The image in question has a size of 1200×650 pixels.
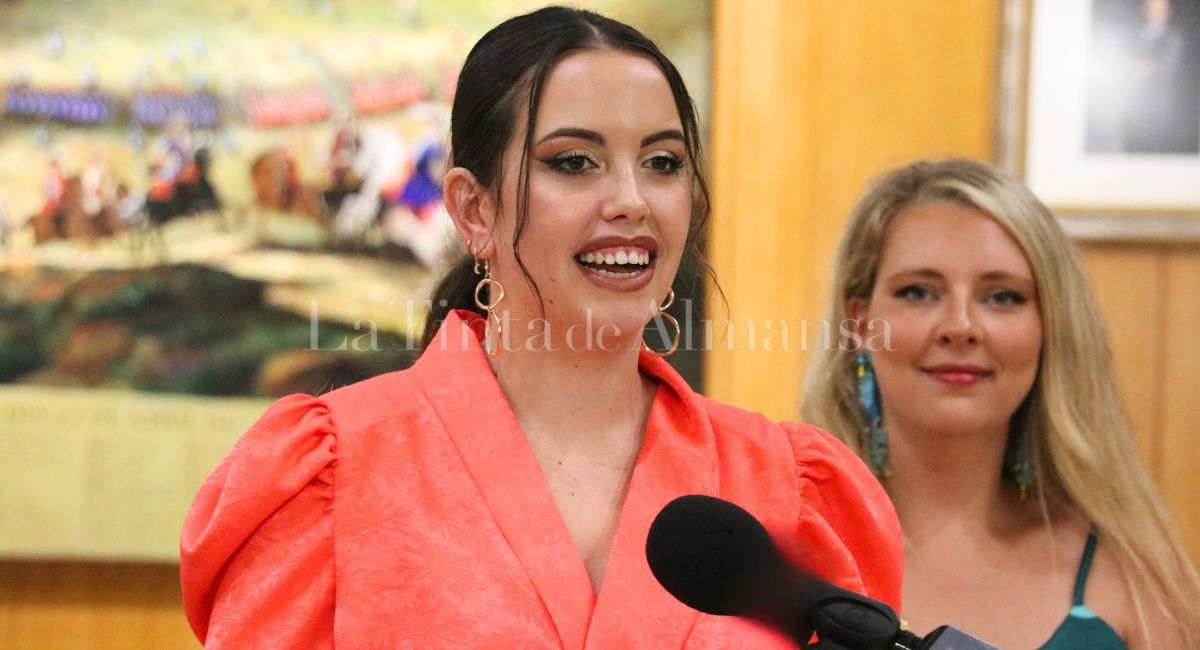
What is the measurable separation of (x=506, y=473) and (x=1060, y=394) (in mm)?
1072

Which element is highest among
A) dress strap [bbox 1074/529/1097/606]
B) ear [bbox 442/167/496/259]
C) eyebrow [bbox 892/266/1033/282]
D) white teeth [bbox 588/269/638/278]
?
ear [bbox 442/167/496/259]

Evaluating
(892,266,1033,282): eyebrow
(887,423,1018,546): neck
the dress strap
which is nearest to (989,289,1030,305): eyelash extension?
(892,266,1033,282): eyebrow

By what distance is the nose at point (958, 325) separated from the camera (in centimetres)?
180

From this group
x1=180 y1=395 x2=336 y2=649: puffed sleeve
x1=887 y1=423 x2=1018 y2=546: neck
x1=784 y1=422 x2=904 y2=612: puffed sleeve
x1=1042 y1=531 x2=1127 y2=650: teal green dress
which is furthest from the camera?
x1=887 y1=423 x2=1018 y2=546: neck

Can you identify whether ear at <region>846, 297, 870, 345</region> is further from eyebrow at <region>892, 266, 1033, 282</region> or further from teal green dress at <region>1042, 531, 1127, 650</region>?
teal green dress at <region>1042, 531, 1127, 650</region>

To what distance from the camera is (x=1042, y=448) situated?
1948 millimetres

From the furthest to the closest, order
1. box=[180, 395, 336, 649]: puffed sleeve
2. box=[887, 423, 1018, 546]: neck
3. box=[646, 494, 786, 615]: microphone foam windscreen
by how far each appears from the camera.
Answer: box=[887, 423, 1018, 546]: neck
box=[180, 395, 336, 649]: puffed sleeve
box=[646, 494, 786, 615]: microphone foam windscreen

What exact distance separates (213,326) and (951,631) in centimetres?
204

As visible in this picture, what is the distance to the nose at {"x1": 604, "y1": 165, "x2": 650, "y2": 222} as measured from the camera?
46.2 inches

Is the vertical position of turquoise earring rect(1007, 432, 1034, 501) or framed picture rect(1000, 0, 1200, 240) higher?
framed picture rect(1000, 0, 1200, 240)

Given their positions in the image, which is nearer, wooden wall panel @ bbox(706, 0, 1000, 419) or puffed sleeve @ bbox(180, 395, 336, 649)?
puffed sleeve @ bbox(180, 395, 336, 649)

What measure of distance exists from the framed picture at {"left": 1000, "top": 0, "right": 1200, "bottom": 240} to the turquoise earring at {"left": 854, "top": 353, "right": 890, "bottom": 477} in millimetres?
724

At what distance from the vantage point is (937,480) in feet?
6.33

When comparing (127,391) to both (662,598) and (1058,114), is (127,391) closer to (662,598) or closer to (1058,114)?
(662,598)
